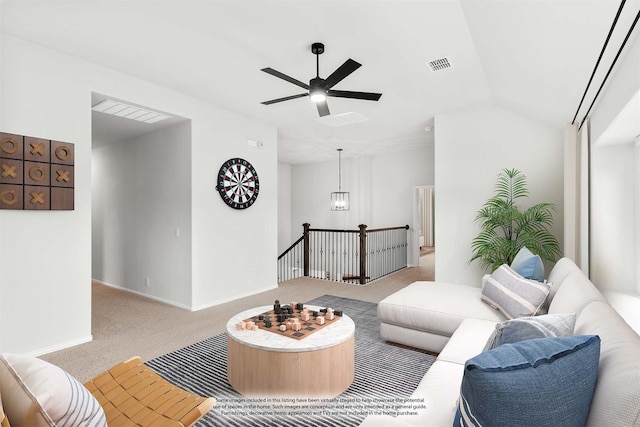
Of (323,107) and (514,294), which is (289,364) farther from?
(323,107)

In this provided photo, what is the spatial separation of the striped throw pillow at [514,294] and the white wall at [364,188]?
15.9ft

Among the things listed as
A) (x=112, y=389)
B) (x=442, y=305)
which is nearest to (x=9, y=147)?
(x=112, y=389)

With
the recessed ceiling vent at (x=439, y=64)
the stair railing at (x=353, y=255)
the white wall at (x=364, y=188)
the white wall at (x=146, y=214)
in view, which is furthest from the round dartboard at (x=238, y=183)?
the white wall at (x=364, y=188)

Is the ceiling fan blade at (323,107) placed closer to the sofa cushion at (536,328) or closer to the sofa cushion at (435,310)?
the sofa cushion at (435,310)

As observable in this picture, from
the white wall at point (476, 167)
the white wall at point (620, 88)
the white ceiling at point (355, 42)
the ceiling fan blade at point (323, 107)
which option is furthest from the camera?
the white wall at point (476, 167)

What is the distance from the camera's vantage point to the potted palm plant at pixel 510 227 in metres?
4.10

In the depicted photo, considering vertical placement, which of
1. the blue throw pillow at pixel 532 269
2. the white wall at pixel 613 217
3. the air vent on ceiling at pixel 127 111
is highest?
the air vent on ceiling at pixel 127 111

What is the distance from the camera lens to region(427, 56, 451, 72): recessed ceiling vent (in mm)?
3178

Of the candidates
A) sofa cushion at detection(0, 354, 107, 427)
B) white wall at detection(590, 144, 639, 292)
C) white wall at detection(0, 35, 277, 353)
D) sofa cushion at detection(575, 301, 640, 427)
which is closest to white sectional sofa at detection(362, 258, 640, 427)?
sofa cushion at detection(575, 301, 640, 427)

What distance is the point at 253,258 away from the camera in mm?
5156

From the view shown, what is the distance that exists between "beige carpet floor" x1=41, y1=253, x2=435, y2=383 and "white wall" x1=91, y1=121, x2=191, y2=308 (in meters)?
0.33

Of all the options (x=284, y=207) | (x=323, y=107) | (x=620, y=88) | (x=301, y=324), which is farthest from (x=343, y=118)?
(x=284, y=207)

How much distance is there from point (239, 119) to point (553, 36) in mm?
3892

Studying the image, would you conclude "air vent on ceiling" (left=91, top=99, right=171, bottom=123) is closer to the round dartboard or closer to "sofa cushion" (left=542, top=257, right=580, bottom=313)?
the round dartboard
